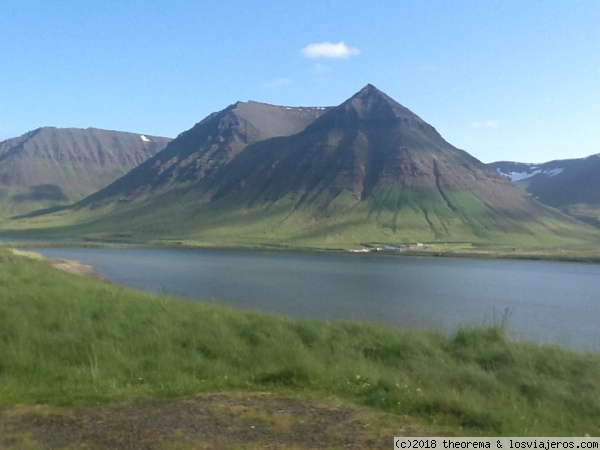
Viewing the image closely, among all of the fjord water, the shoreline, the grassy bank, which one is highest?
the grassy bank

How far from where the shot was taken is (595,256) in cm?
13900

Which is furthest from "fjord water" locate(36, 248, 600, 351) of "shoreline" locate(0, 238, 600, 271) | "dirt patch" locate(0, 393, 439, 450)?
"shoreline" locate(0, 238, 600, 271)

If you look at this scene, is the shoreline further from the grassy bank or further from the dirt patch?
the dirt patch

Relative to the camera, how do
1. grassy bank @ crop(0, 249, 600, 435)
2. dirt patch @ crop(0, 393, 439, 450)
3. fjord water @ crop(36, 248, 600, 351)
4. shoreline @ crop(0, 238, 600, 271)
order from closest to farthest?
dirt patch @ crop(0, 393, 439, 450), grassy bank @ crop(0, 249, 600, 435), fjord water @ crop(36, 248, 600, 351), shoreline @ crop(0, 238, 600, 271)

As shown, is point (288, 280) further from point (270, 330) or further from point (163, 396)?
point (163, 396)

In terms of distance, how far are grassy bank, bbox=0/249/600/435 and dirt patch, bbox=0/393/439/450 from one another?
678 millimetres

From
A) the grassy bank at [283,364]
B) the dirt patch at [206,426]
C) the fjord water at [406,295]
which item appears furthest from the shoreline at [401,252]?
the dirt patch at [206,426]

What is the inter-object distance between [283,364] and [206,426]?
4.61 meters

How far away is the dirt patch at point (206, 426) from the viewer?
32.7ft

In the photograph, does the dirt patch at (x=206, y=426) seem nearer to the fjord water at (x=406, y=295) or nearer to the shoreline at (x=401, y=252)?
the fjord water at (x=406, y=295)

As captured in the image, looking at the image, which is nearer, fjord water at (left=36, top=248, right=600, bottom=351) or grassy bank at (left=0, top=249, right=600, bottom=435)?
grassy bank at (left=0, top=249, right=600, bottom=435)

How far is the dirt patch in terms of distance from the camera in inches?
392

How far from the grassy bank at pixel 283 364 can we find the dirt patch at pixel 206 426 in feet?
2.23

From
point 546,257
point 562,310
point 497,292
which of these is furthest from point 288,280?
point 546,257
